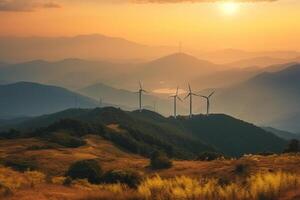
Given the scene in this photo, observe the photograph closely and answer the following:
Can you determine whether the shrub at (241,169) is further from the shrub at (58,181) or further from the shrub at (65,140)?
the shrub at (65,140)

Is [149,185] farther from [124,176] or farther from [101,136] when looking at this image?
[101,136]

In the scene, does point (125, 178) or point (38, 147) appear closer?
point (125, 178)

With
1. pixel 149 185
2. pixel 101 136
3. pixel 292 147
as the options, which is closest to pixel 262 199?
pixel 149 185

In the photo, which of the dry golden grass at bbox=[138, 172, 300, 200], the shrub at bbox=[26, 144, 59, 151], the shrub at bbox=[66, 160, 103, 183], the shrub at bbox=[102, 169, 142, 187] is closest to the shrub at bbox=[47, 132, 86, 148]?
the shrub at bbox=[26, 144, 59, 151]

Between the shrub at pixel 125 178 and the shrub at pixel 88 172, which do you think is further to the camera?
the shrub at pixel 88 172

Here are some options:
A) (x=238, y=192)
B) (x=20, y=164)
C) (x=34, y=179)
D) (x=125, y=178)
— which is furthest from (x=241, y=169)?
(x=20, y=164)

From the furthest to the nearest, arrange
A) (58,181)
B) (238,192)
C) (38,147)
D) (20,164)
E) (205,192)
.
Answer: (38,147) → (20,164) → (58,181) → (205,192) → (238,192)

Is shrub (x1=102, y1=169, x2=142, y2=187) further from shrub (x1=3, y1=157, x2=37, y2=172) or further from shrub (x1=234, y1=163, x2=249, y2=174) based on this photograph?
shrub (x1=3, y1=157, x2=37, y2=172)

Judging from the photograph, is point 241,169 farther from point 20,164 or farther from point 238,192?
point 20,164

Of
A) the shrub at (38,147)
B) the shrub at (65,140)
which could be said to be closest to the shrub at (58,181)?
the shrub at (38,147)
